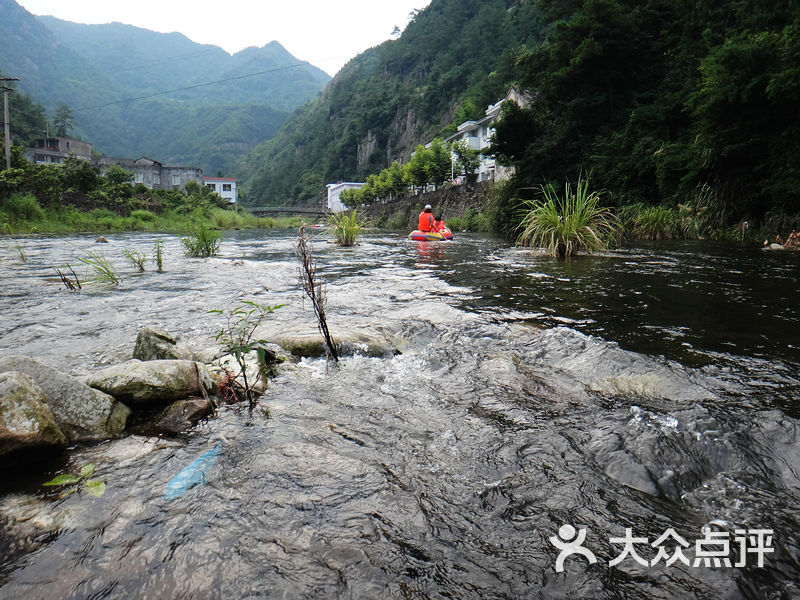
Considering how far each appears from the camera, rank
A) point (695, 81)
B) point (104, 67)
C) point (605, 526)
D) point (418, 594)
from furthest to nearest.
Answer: point (104, 67)
point (695, 81)
point (605, 526)
point (418, 594)

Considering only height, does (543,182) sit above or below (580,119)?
below

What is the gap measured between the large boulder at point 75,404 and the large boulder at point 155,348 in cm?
76

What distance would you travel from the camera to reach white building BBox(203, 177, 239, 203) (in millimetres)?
81188

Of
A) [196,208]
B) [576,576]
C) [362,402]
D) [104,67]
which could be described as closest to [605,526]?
[576,576]

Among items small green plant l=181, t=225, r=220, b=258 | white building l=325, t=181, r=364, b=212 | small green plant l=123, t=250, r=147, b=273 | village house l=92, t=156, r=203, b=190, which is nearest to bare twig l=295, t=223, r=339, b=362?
small green plant l=123, t=250, r=147, b=273

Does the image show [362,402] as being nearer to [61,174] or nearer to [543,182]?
[543,182]

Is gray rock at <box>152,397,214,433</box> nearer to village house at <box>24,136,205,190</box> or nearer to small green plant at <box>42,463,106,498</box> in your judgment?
small green plant at <box>42,463,106,498</box>

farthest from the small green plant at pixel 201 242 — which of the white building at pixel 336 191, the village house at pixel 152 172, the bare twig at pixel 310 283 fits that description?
the white building at pixel 336 191

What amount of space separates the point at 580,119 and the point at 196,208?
3539cm

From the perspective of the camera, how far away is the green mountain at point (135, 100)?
122 meters

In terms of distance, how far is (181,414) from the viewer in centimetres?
269

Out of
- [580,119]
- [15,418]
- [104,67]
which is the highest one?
[104,67]

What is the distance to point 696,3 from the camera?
65.7 feet

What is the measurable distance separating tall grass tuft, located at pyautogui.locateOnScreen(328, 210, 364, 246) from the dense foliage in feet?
31.4
